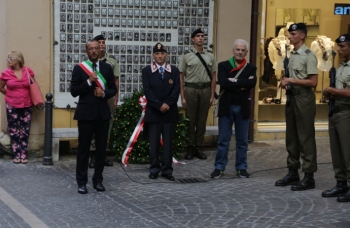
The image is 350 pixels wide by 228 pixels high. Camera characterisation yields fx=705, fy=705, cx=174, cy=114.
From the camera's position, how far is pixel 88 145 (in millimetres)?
9242

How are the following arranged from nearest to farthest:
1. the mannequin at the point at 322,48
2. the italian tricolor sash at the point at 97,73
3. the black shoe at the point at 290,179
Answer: the italian tricolor sash at the point at 97,73 < the black shoe at the point at 290,179 < the mannequin at the point at 322,48

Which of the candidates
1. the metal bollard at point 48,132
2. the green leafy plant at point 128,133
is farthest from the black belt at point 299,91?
the metal bollard at point 48,132

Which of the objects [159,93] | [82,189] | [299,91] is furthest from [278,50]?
[82,189]

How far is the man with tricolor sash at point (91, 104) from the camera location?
9078 millimetres

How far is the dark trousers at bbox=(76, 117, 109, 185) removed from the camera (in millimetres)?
9188

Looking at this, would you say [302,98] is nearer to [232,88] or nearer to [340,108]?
[340,108]

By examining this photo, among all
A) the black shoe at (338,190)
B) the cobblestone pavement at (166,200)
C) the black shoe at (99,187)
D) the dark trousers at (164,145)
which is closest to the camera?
the cobblestone pavement at (166,200)

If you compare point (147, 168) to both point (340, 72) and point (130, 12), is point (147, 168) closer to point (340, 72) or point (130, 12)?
point (130, 12)

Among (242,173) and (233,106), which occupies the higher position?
(233,106)

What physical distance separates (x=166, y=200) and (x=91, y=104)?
1574 millimetres

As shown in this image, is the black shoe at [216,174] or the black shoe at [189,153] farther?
the black shoe at [189,153]

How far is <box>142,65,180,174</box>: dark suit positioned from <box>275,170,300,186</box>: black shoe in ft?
5.18

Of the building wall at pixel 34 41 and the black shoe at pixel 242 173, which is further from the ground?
the building wall at pixel 34 41

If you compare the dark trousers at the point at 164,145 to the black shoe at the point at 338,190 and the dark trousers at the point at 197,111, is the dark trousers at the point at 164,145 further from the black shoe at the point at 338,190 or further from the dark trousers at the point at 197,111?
the black shoe at the point at 338,190
